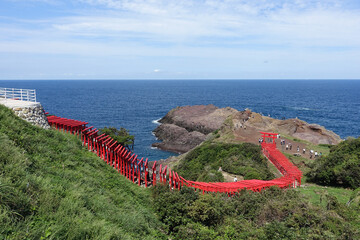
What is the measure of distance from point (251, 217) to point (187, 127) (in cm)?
5587

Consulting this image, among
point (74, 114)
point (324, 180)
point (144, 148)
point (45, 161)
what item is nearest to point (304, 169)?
point (324, 180)

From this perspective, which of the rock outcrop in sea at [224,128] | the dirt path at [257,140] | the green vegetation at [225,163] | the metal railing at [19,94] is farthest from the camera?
the rock outcrop in sea at [224,128]

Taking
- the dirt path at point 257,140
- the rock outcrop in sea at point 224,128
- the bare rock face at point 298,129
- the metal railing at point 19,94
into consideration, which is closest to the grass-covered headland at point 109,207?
the metal railing at point 19,94

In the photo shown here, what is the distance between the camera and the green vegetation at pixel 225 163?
22375 millimetres

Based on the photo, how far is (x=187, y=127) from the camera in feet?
224

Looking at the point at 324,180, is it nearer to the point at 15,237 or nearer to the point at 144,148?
the point at 15,237

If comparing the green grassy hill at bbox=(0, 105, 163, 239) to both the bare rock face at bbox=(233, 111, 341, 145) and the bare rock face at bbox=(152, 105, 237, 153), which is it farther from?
the bare rock face at bbox=(152, 105, 237, 153)

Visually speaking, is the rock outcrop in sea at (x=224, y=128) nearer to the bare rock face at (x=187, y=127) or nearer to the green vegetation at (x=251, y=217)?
the bare rock face at (x=187, y=127)

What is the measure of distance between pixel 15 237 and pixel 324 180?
21.1 metres

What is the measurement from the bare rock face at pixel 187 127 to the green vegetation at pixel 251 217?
41.5 m

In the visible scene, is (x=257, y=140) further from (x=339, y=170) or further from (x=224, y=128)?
(x=339, y=170)

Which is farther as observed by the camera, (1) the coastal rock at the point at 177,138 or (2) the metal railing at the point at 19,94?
(1) the coastal rock at the point at 177,138

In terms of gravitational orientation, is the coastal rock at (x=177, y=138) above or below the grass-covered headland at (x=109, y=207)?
below

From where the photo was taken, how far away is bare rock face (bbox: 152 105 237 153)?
57188 mm
